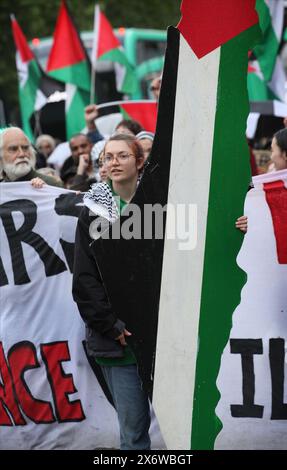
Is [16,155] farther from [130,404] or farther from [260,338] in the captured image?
[130,404]

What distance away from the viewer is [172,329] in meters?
4.28

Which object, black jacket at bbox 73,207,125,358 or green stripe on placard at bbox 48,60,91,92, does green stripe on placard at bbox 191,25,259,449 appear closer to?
black jacket at bbox 73,207,125,358

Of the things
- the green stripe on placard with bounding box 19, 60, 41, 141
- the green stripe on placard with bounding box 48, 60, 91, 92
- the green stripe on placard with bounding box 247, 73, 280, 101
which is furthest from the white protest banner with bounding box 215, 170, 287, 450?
the green stripe on placard with bounding box 19, 60, 41, 141

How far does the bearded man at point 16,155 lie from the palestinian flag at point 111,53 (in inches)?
239

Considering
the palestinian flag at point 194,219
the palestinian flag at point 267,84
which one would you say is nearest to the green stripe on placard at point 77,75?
the palestinian flag at point 267,84

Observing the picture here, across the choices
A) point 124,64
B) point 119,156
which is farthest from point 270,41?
point 119,156

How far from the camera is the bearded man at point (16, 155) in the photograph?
6469 mm

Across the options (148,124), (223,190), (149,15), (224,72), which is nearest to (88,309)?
(223,190)

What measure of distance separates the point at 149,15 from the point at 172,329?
27586 mm

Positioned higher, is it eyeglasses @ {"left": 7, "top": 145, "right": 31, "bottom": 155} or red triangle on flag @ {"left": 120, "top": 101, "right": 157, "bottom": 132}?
red triangle on flag @ {"left": 120, "top": 101, "right": 157, "bottom": 132}

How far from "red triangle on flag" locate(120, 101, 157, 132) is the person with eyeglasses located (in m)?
4.66

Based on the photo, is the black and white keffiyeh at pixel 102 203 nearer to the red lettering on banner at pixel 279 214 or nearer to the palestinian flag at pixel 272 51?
the red lettering on banner at pixel 279 214

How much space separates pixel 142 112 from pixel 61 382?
4.14 metres

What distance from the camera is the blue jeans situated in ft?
16.1
